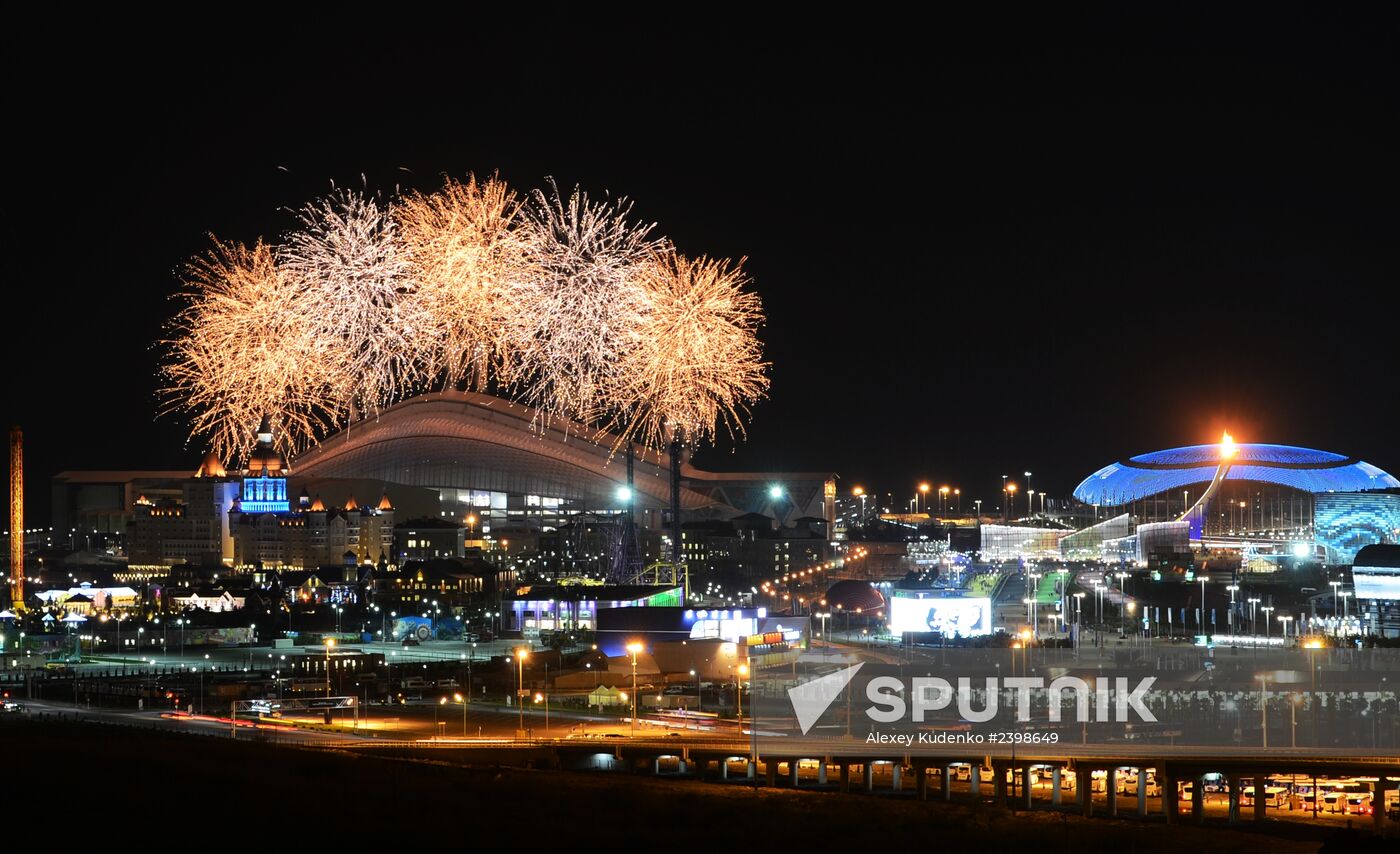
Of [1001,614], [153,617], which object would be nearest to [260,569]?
[153,617]

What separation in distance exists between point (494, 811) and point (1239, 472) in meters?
57.7

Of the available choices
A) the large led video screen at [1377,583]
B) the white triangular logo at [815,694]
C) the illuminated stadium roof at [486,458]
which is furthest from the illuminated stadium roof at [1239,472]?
the white triangular logo at [815,694]

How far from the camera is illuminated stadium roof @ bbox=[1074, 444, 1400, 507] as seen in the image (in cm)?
7094

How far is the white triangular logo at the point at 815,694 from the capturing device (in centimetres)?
2670

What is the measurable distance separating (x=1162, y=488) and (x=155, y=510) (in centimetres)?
4376

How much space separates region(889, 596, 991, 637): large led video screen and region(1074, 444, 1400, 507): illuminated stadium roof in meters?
32.9

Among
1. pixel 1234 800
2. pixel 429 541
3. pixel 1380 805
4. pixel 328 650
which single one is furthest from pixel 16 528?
pixel 1380 805

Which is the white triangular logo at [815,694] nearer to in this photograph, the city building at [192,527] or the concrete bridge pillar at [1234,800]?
the concrete bridge pillar at [1234,800]

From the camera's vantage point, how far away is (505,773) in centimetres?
2359

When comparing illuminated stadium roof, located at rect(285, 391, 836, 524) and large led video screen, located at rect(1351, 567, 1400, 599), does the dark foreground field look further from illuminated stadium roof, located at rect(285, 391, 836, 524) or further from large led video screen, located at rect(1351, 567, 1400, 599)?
illuminated stadium roof, located at rect(285, 391, 836, 524)

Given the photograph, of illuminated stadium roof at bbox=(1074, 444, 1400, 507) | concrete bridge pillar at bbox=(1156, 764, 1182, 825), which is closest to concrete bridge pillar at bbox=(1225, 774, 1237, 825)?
concrete bridge pillar at bbox=(1156, 764, 1182, 825)

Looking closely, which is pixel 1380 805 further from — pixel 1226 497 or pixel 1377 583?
pixel 1226 497

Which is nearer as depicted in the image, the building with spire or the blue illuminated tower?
the building with spire

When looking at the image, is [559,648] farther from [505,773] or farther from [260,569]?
[260,569]
